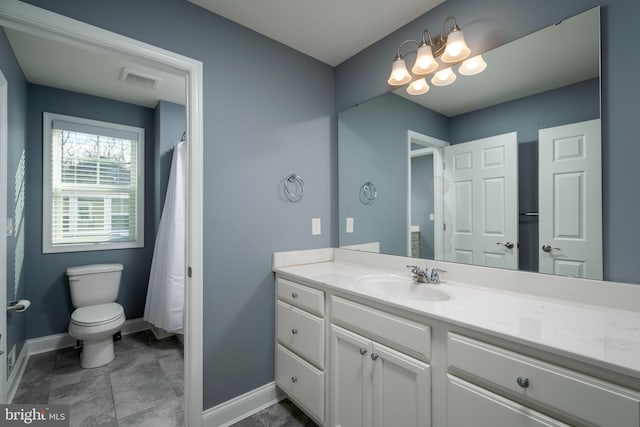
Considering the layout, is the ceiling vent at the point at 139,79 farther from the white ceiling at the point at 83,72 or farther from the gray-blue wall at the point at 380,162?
the gray-blue wall at the point at 380,162

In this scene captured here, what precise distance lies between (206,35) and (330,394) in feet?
6.75

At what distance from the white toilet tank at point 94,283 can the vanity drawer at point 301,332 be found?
6.27 ft

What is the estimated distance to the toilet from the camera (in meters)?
2.19

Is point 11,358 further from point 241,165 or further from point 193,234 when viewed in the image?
point 241,165

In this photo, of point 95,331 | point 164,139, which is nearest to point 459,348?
point 95,331

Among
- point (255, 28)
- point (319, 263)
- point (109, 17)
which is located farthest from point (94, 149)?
point (319, 263)

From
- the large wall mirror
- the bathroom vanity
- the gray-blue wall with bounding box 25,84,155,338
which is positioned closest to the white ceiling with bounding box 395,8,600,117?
the large wall mirror

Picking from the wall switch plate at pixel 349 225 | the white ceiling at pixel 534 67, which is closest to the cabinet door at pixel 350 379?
the wall switch plate at pixel 349 225

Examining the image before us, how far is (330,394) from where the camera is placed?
1403 mm

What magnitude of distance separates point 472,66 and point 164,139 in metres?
2.79

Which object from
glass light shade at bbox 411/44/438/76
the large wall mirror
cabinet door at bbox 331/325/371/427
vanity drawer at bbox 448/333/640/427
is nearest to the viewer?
vanity drawer at bbox 448/333/640/427

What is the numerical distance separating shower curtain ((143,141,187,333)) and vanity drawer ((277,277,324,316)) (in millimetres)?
1272

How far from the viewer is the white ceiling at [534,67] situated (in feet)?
3.62

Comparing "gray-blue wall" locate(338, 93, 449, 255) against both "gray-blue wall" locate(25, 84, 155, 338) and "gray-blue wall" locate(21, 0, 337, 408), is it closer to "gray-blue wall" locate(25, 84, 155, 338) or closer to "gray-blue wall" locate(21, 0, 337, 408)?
"gray-blue wall" locate(21, 0, 337, 408)
